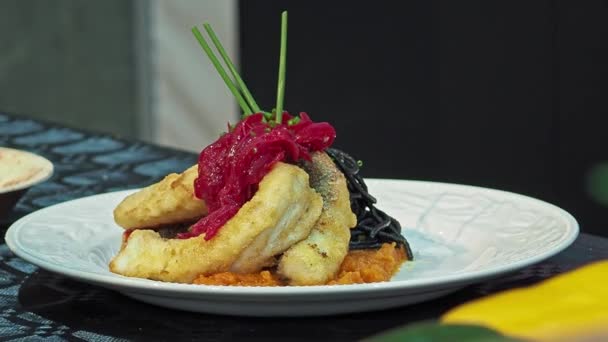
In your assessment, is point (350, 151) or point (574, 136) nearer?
point (574, 136)

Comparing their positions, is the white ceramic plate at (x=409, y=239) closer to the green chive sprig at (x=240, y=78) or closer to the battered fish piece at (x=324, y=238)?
the battered fish piece at (x=324, y=238)

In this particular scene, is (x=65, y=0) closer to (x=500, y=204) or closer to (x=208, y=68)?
(x=208, y=68)

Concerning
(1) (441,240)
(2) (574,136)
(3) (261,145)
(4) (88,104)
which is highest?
(3) (261,145)

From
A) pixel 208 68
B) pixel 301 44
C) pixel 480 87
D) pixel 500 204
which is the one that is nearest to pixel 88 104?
pixel 208 68

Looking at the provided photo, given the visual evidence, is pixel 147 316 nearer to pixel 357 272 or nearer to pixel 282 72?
pixel 357 272

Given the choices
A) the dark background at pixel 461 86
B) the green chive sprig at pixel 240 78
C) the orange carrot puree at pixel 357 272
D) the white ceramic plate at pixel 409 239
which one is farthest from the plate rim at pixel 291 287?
the dark background at pixel 461 86
